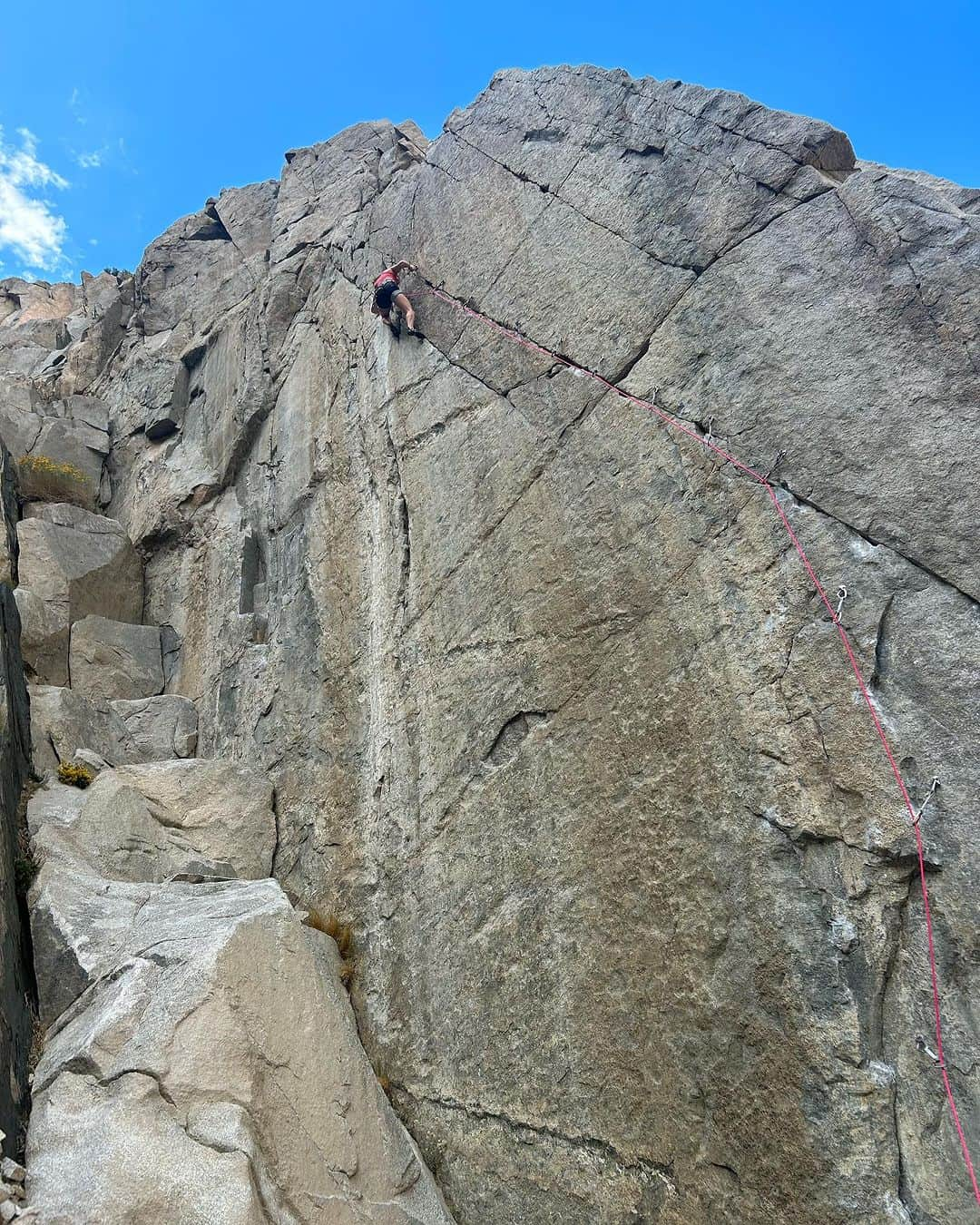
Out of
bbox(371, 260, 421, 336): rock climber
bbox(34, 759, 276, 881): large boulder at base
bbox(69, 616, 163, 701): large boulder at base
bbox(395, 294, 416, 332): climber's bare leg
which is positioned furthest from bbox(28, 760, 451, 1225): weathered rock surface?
bbox(371, 260, 421, 336): rock climber

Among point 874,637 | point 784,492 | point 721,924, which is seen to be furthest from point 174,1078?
point 784,492

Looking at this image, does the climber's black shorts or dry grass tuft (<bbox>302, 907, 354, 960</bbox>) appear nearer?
dry grass tuft (<bbox>302, 907, 354, 960</bbox>)

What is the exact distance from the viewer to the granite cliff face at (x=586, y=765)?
6.52m

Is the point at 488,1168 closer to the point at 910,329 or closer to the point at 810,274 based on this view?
the point at 910,329

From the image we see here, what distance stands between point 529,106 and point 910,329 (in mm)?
7929

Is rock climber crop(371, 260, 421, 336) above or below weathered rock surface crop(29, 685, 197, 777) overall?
above

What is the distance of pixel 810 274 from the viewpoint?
29.1ft

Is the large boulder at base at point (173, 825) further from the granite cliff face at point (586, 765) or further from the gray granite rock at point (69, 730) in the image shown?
the gray granite rock at point (69, 730)

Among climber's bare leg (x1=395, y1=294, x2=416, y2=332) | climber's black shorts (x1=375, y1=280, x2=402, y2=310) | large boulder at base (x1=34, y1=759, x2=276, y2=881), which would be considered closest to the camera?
large boulder at base (x1=34, y1=759, x2=276, y2=881)

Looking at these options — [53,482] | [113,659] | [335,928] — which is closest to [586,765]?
[335,928]

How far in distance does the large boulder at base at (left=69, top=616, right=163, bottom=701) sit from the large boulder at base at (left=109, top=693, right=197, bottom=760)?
3.96 feet

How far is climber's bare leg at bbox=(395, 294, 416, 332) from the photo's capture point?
13156 millimetres

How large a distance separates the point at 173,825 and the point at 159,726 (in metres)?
3.21

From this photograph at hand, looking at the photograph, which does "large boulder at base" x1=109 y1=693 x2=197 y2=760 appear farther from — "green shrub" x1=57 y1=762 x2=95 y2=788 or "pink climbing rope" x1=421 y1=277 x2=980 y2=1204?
"pink climbing rope" x1=421 y1=277 x2=980 y2=1204
